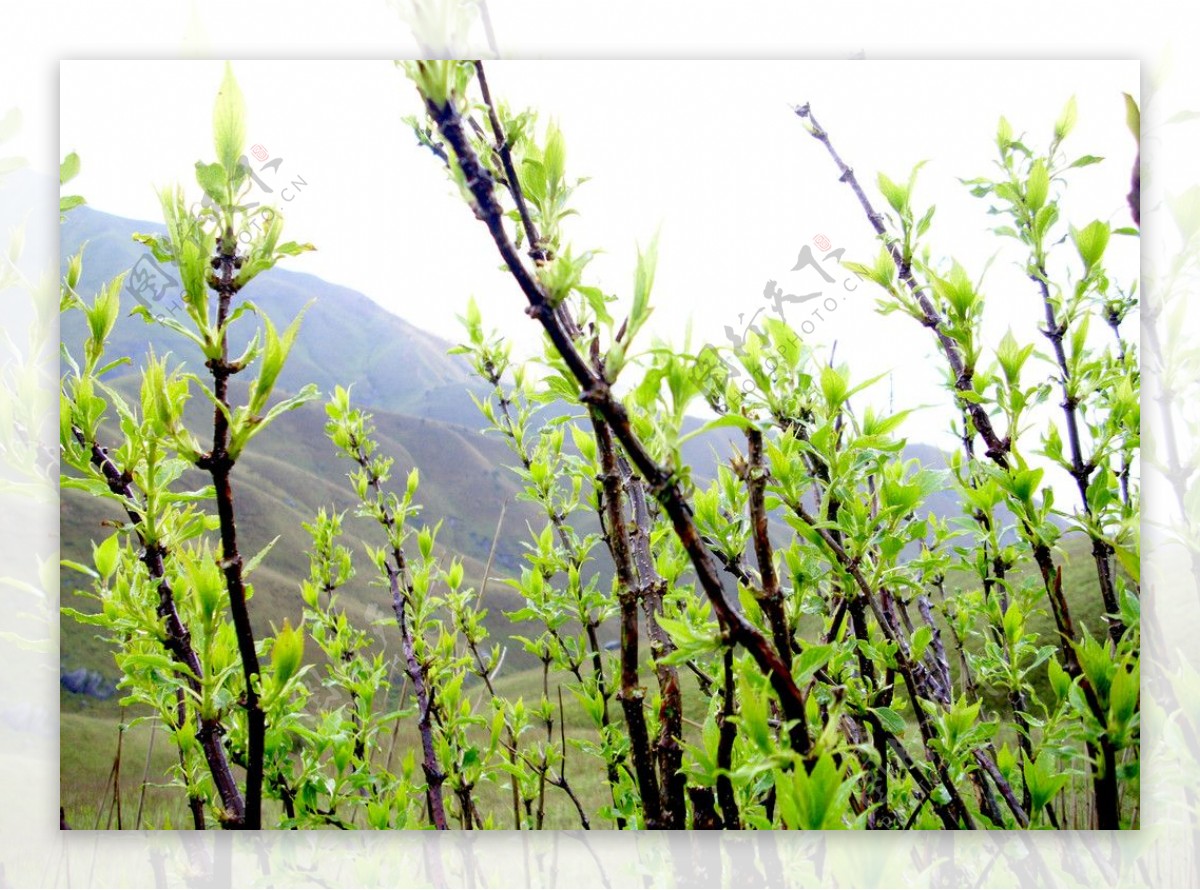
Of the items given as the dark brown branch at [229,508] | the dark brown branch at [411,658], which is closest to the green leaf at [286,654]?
the dark brown branch at [229,508]

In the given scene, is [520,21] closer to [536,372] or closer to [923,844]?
[536,372]

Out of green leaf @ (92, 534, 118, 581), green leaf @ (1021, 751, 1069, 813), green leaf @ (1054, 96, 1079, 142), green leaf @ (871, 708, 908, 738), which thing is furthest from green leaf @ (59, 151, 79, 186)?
green leaf @ (1021, 751, 1069, 813)

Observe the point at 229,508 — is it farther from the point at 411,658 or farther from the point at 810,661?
the point at 411,658

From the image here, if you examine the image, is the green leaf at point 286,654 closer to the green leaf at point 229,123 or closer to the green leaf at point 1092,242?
the green leaf at point 229,123

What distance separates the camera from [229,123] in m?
0.66

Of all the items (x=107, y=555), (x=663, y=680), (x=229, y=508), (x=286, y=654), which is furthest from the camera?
(x=107, y=555)

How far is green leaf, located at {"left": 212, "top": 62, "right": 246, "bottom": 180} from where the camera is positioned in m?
0.65

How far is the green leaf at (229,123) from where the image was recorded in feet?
2.13

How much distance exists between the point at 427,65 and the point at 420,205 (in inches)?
31.4

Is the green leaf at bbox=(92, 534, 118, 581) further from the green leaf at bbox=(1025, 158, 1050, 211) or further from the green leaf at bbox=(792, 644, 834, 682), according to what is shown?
the green leaf at bbox=(1025, 158, 1050, 211)

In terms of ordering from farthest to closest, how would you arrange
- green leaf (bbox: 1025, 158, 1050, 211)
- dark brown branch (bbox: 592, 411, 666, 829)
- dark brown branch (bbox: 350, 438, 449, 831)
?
dark brown branch (bbox: 350, 438, 449, 831) < green leaf (bbox: 1025, 158, 1050, 211) < dark brown branch (bbox: 592, 411, 666, 829)

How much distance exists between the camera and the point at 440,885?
3.72ft


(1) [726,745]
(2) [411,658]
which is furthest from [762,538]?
(2) [411,658]

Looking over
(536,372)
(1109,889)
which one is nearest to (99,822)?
(536,372)
